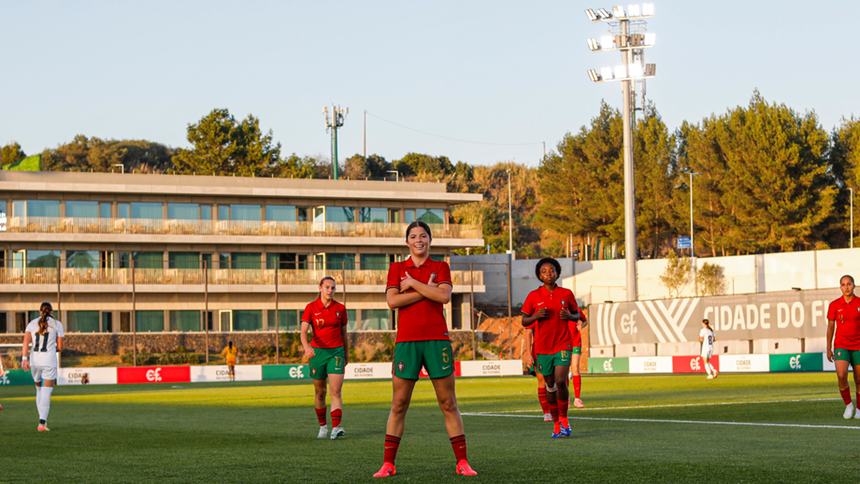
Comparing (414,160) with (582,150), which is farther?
(414,160)

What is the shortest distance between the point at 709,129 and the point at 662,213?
862 centimetres

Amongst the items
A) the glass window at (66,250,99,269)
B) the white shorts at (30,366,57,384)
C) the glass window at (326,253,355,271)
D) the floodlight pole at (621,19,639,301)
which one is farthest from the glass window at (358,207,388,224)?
the white shorts at (30,366,57,384)

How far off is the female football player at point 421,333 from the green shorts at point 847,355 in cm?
873

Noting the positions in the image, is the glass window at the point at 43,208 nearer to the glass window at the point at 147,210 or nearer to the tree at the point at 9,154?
the glass window at the point at 147,210

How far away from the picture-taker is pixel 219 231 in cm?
6662

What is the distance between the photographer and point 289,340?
63469 millimetres

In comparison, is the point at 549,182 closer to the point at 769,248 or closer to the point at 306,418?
the point at 769,248

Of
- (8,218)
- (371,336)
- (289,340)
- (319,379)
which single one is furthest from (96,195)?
(319,379)

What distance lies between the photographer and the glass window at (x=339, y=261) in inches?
2716

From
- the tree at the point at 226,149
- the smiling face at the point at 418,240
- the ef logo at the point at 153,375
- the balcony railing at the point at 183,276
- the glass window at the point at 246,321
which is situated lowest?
the ef logo at the point at 153,375

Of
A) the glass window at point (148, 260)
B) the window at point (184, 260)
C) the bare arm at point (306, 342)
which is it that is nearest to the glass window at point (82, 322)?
the glass window at point (148, 260)

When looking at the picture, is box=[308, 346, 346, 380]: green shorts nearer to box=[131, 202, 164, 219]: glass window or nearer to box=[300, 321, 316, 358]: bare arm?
box=[300, 321, 316, 358]: bare arm

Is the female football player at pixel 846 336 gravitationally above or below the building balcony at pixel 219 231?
below

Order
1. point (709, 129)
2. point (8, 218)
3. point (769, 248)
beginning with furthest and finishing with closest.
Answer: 1. point (709, 129)
2. point (769, 248)
3. point (8, 218)
